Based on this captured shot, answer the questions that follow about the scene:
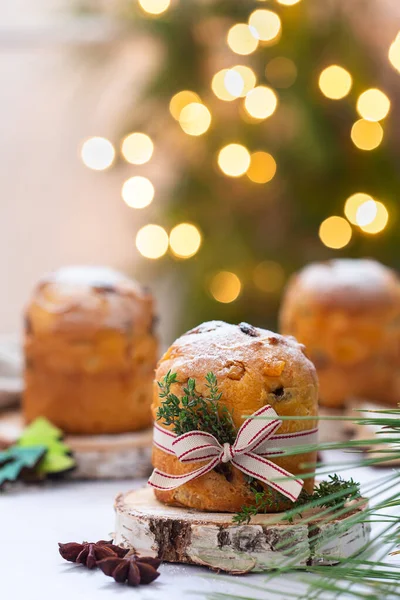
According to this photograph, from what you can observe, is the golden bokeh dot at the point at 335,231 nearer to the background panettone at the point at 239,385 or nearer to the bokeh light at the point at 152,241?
the bokeh light at the point at 152,241

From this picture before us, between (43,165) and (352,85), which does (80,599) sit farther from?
(43,165)

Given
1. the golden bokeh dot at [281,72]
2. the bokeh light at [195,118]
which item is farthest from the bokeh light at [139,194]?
the golden bokeh dot at [281,72]

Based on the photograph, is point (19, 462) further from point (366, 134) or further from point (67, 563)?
point (366, 134)

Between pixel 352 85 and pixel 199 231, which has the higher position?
pixel 352 85

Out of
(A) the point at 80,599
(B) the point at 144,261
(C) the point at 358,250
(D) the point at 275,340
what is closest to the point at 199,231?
(B) the point at 144,261

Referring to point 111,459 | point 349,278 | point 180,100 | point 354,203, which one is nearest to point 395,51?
point 354,203

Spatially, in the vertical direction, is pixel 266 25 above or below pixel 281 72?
above
